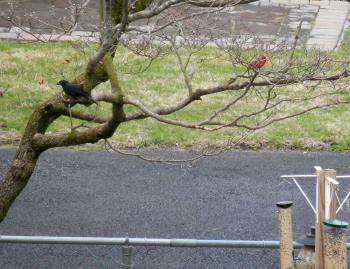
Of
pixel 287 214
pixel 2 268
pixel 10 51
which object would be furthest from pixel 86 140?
Answer: pixel 10 51

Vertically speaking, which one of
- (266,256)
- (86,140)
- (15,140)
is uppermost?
(86,140)

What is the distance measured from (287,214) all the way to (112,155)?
5.32 metres

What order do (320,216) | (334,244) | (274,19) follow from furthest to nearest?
1. (274,19)
2. (320,216)
3. (334,244)

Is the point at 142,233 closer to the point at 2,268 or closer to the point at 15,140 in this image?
the point at 2,268

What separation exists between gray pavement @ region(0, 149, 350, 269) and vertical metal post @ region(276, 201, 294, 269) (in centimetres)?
243

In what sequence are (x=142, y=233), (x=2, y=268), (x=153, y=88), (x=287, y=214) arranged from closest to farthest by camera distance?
1. (x=287, y=214)
2. (x=2, y=268)
3. (x=142, y=233)
4. (x=153, y=88)

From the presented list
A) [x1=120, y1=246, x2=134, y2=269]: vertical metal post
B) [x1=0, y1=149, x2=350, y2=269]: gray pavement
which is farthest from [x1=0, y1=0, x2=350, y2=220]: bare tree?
[x1=0, y1=149, x2=350, y2=269]: gray pavement

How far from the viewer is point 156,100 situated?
10984 mm

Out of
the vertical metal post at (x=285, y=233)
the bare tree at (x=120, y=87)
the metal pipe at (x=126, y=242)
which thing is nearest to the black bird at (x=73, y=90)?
the bare tree at (x=120, y=87)

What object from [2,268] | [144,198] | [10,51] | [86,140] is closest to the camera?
[86,140]

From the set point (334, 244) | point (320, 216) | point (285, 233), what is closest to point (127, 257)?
point (285, 233)

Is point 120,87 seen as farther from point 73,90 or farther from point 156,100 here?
point 156,100

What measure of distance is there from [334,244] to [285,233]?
362 mm

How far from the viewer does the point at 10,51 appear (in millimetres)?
13305
